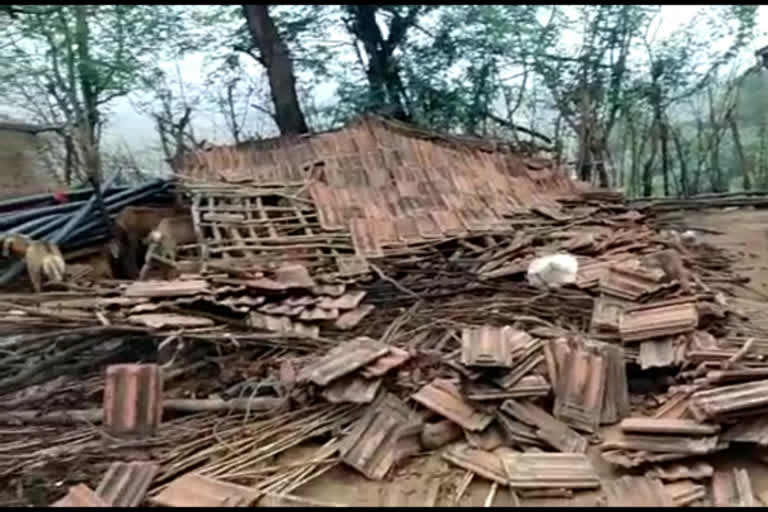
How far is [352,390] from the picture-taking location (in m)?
2.88

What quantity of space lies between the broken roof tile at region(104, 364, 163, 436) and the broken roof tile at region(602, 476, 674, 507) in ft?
5.35

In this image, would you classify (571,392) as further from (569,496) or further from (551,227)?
(551,227)

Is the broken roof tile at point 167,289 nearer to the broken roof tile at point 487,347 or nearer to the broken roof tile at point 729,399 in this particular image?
the broken roof tile at point 487,347

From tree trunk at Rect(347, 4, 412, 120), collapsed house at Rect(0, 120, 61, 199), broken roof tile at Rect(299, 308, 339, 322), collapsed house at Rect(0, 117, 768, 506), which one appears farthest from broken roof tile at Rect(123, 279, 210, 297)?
collapsed house at Rect(0, 120, 61, 199)

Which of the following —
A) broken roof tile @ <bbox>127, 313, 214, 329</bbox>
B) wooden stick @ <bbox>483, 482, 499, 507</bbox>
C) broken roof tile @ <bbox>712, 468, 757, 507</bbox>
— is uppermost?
broken roof tile @ <bbox>127, 313, 214, 329</bbox>

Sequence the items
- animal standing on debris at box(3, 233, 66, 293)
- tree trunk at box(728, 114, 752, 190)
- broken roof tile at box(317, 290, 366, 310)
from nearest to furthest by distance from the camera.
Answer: broken roof tile at box(317, 290, 366, 310) → animal standing on debris at box(3, 233, 66, 293) → tree trunk at box(728, 114, 752, 190)

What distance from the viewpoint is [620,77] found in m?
7.50

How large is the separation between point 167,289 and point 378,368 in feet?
4.24

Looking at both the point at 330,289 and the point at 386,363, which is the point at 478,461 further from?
the point at 330,289

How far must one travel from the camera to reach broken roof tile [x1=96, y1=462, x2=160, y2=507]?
2.37 meters

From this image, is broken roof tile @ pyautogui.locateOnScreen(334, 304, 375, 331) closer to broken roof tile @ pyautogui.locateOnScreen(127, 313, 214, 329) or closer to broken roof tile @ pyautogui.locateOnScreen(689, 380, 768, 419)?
broken roof tile @ pyautogui.locateOnScreen(127, 313, 214, 329)

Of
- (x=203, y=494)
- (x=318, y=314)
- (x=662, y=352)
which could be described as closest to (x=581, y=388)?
(x=662, y=352)

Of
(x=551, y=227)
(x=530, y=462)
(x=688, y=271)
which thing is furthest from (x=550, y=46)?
(x=530, y=462)

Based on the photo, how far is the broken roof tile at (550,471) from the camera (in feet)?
8.00
